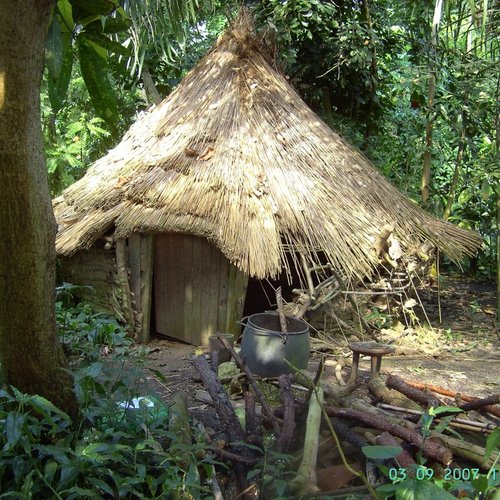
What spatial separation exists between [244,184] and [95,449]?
12.3 feet

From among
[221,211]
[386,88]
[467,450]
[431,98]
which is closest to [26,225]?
[467,450]

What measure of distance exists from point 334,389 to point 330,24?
20.2 feet

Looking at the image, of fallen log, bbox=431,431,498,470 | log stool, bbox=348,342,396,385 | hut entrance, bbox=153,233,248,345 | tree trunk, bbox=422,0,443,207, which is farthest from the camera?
tree trunk, bbox=422,0,443,207

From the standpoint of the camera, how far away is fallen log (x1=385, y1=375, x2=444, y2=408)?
3.15 m

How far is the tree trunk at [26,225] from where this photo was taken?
2088 mm

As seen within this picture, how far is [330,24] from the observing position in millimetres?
8359

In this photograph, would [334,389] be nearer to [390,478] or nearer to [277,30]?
[390,478]

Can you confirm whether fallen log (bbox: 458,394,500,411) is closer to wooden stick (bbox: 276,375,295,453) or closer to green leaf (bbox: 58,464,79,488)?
wooden stick (bbox: 276,375,295,453)

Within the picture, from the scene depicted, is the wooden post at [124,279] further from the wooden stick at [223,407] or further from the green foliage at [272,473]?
the green foliage at [272,473]

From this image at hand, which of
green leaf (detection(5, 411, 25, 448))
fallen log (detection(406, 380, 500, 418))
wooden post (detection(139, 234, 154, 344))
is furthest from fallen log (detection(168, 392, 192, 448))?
wooden post (detection(139, 234, 154, 344))

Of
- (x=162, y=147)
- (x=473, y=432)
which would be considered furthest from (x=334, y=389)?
(x=162, y=147)

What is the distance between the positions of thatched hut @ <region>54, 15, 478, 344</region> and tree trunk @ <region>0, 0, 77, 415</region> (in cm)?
285

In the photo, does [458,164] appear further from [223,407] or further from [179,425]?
[179,425]

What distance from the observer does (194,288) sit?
19.4 feet
